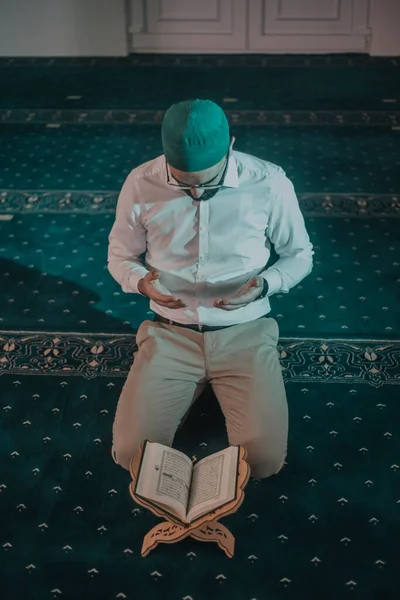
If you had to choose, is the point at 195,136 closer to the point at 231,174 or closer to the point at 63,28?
the point at 231,174

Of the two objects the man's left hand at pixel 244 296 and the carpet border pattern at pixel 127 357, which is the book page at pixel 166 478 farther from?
the carpet border pattern at pixel 127 357

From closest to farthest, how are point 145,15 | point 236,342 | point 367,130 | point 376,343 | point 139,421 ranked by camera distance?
point 139,421
point 236,342
point 376,343
point 367,130
point 145,15

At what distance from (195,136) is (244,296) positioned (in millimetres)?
432

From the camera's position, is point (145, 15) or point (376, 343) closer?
point (376, 343)

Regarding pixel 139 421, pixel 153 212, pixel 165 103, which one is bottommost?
pixel 165 103

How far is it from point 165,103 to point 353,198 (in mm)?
1636

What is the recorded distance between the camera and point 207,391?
233 centimetres

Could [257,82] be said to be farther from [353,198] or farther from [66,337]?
[66,337]

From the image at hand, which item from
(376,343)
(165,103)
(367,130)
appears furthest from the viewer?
(165,103)

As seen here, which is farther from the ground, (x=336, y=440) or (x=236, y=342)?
(x=236, y=342)

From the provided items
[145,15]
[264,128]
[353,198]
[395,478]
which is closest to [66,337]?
[395,478]

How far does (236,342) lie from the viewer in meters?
A: 2.13

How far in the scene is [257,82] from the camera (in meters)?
4.90

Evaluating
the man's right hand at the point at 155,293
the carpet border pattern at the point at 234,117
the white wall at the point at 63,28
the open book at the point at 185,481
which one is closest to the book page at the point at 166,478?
the open book at the point at 185,481
